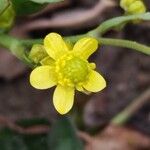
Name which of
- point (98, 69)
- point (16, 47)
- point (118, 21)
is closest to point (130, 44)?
point (118, 21)

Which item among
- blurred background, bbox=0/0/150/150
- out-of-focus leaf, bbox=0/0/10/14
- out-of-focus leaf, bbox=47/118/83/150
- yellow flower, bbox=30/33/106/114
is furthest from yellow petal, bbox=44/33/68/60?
blurred background, bbox=0/0/150/150

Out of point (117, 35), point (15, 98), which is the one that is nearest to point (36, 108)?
point (15, 98)

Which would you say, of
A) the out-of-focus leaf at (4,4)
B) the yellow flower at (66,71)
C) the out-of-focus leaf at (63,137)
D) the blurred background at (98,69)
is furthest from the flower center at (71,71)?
the blurred background at (98,69)

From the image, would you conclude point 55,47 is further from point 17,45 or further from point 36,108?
point 36,108

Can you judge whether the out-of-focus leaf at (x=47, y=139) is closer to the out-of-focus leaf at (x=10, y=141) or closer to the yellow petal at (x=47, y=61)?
the out-of-focus leaf at (x=10, y=141)

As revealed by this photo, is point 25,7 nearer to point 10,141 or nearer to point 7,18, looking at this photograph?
point 7,18

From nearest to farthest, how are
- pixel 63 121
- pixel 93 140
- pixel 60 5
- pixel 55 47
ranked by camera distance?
pixel 55 47 < pixel 63 121 < pixel 93 140 < pixel 60 5

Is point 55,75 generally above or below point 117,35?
above
